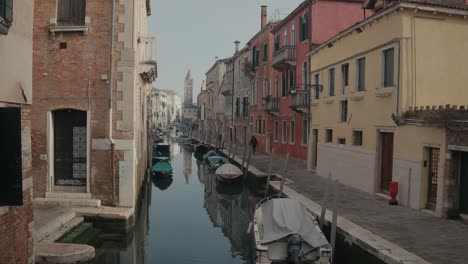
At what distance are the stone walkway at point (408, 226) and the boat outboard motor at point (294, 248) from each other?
6.06 feet

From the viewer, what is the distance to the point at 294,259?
26.1 feet

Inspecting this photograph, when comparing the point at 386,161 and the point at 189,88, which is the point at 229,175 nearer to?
the point at 386,161

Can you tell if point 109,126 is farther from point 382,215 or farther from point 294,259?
point 382,215

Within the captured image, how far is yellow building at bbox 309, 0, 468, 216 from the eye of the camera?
10.2 metres

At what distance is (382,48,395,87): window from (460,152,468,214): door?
135 inches

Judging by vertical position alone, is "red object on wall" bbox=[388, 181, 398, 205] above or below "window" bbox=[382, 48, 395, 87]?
below

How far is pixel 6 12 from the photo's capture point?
15.7ft

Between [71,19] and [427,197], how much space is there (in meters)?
10.3

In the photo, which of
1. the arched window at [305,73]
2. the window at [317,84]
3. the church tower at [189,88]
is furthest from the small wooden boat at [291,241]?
the church tower at [189,88]

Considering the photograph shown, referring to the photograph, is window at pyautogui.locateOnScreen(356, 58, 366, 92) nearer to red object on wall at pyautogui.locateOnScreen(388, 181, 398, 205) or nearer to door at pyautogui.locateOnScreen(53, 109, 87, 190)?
red object on wall at pyautogui.locateOnScreen(388, 181, 398, 205)

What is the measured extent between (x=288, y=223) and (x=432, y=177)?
4.57 metres

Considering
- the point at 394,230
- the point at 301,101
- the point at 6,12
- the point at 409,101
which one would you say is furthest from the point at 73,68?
the point at 301,101

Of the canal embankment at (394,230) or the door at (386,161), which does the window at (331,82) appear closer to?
the door at (386,161)

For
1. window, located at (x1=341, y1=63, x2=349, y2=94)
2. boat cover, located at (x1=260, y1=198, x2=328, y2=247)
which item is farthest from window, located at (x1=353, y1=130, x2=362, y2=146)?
boat cover, located at (x1=260, y1=198, x2=328, y2=247)
